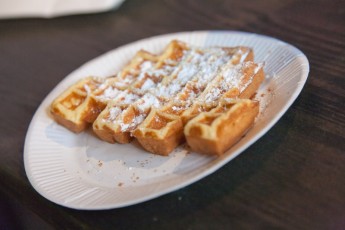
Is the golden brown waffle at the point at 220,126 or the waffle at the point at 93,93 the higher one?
the golden brown waffle at the point at 220,126

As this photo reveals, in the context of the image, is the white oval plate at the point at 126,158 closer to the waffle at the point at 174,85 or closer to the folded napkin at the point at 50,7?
the waffle at the point at 174,85

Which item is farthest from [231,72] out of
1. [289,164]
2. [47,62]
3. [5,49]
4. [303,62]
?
[5,49]

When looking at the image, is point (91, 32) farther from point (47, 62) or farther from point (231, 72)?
point (231, 72)

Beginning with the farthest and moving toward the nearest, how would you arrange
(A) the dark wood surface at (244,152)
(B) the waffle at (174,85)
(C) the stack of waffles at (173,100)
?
(B) the waffle at (174,85) → (C) the stack of waffles at (173,100) → (A) the dark wood surface at (244,152)

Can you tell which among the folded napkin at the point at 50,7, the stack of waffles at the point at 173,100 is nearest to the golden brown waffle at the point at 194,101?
the stack of waffles at the point at 173,100

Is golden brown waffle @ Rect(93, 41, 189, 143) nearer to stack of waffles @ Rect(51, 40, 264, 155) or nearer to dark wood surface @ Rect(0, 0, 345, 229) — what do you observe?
stack of waffles @ Rect(51, 40, 264, 155)

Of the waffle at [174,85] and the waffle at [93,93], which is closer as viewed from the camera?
the waffle at [174,85]

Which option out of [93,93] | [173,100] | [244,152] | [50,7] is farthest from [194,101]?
[50,7]

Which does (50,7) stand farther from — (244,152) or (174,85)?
(244,152)
